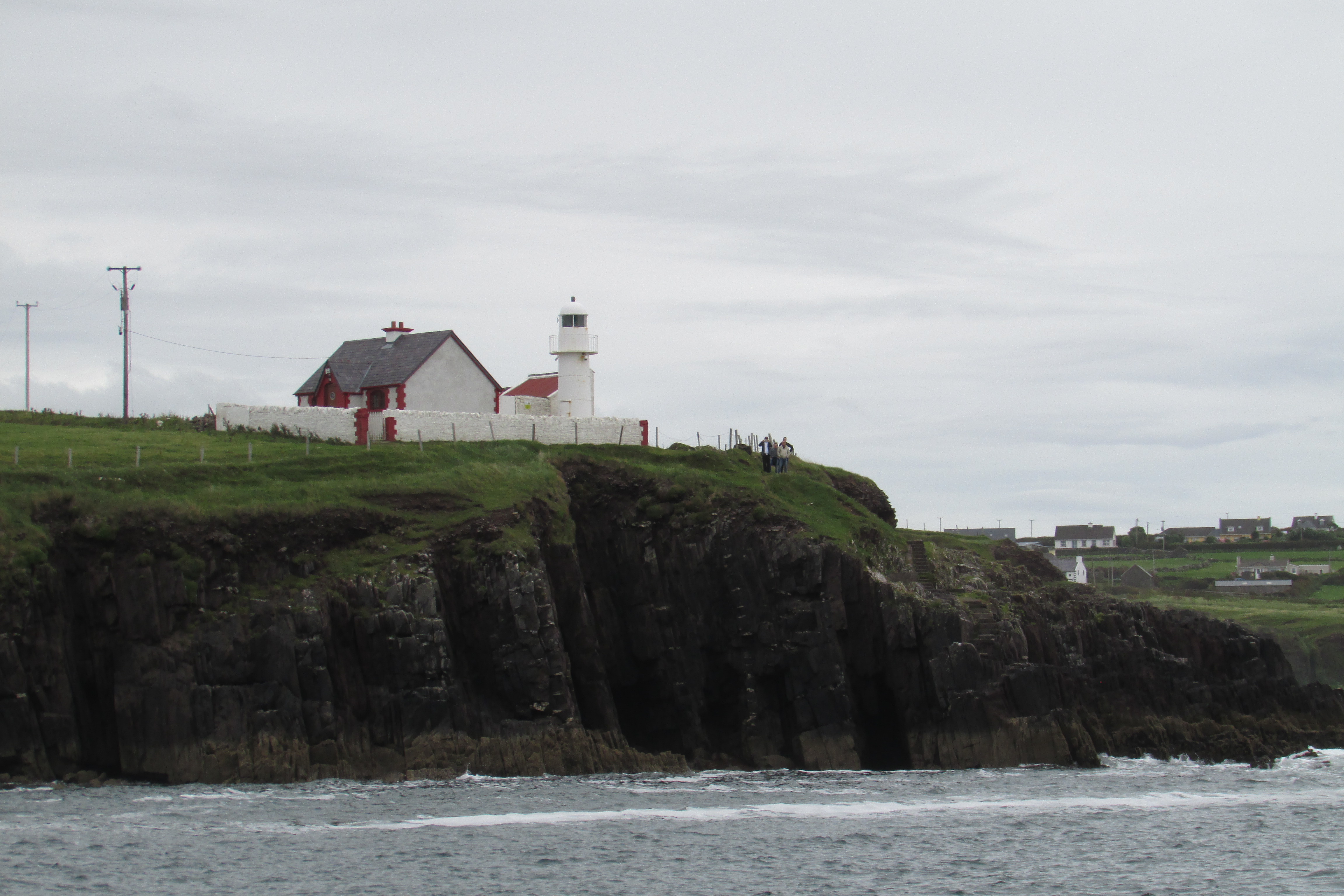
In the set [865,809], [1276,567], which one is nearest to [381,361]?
[865,809]

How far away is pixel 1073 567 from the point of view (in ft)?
508

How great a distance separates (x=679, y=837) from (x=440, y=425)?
32599 millimetres

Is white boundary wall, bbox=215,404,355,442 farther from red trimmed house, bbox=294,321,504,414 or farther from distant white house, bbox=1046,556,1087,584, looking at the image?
distant white house, bbox=1046,556,1087,584

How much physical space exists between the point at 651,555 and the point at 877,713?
11.0 metres

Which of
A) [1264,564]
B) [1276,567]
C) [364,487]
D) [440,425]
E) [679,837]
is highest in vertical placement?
[440,425]

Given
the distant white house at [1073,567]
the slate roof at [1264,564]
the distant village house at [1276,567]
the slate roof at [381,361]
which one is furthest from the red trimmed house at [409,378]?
the slate roof at [1264,564]

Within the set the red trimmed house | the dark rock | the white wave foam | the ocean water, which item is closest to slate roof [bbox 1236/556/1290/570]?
the dark rock

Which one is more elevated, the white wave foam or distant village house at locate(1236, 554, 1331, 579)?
distant village house at locate(1236, 554, 1331, 579)

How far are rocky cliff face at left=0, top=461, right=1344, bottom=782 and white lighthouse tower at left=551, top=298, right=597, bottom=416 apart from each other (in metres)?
15.4

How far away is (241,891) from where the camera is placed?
31.3 meters

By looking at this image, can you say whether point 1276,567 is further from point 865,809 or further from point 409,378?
point 865,809

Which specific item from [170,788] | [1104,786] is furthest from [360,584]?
[1104,786]

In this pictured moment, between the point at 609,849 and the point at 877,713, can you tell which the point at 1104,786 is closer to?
the point at 877,713

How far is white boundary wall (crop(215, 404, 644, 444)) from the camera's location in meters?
66.5
